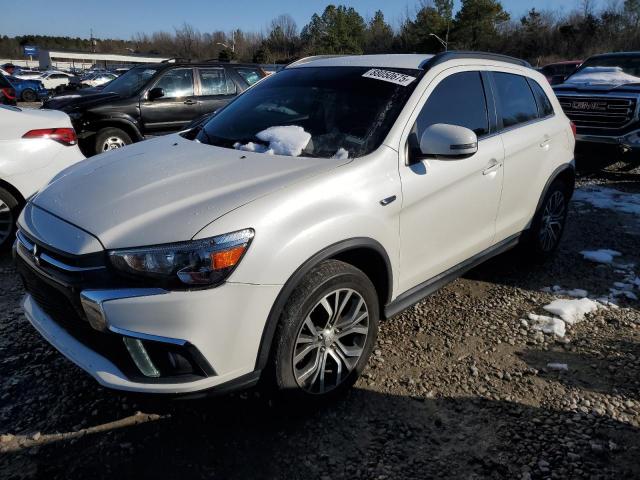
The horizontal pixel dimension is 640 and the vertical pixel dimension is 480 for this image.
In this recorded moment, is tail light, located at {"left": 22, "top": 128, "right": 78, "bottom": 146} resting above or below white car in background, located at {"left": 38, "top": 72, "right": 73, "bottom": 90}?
below

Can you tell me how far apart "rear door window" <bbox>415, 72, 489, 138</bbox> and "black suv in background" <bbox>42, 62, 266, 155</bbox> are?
20.9ft

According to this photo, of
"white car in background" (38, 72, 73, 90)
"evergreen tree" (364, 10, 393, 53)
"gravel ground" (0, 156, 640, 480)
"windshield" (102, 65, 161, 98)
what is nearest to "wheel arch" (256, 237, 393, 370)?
"gravel ground" (0, 156, 640, 480)

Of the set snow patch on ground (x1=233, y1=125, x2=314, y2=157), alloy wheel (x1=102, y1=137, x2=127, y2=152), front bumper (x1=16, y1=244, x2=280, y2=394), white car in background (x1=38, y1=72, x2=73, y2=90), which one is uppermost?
white car in background (x1=38, y1=72, x2=73, y2=90)

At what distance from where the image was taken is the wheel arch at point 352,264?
7.39ft

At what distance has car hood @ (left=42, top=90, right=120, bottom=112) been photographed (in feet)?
26.4

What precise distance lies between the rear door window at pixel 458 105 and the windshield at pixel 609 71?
643cm

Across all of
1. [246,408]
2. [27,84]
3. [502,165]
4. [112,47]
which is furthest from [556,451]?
[112,47]

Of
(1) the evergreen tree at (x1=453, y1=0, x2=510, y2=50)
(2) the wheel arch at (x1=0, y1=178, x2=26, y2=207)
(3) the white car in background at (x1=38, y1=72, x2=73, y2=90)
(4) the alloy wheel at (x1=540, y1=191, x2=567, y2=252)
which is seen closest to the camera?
(4) the alloy wheel at (x1=540, y1=191, x2=567, y2=252)

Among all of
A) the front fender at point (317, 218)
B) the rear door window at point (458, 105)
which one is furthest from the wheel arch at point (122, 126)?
the front fender at point (317, 218)

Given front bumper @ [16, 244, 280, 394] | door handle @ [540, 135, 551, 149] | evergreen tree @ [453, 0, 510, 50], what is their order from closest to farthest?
front bumper @ [16, 244, 280, 394], door handle @ [540, 135, 551, 149], evergreen tree @ [453, 0, 510, 50]

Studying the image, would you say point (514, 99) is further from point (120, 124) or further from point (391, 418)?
point (120, 124)

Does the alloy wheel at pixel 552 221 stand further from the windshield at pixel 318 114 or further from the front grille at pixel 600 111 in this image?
the front grille at pixel 600 111

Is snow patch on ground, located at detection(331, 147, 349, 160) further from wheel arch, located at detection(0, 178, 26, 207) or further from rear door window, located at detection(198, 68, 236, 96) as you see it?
rear door window, located at detection(198, 68, 236, 96)

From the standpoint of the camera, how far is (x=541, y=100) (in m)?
Result: 4.37
